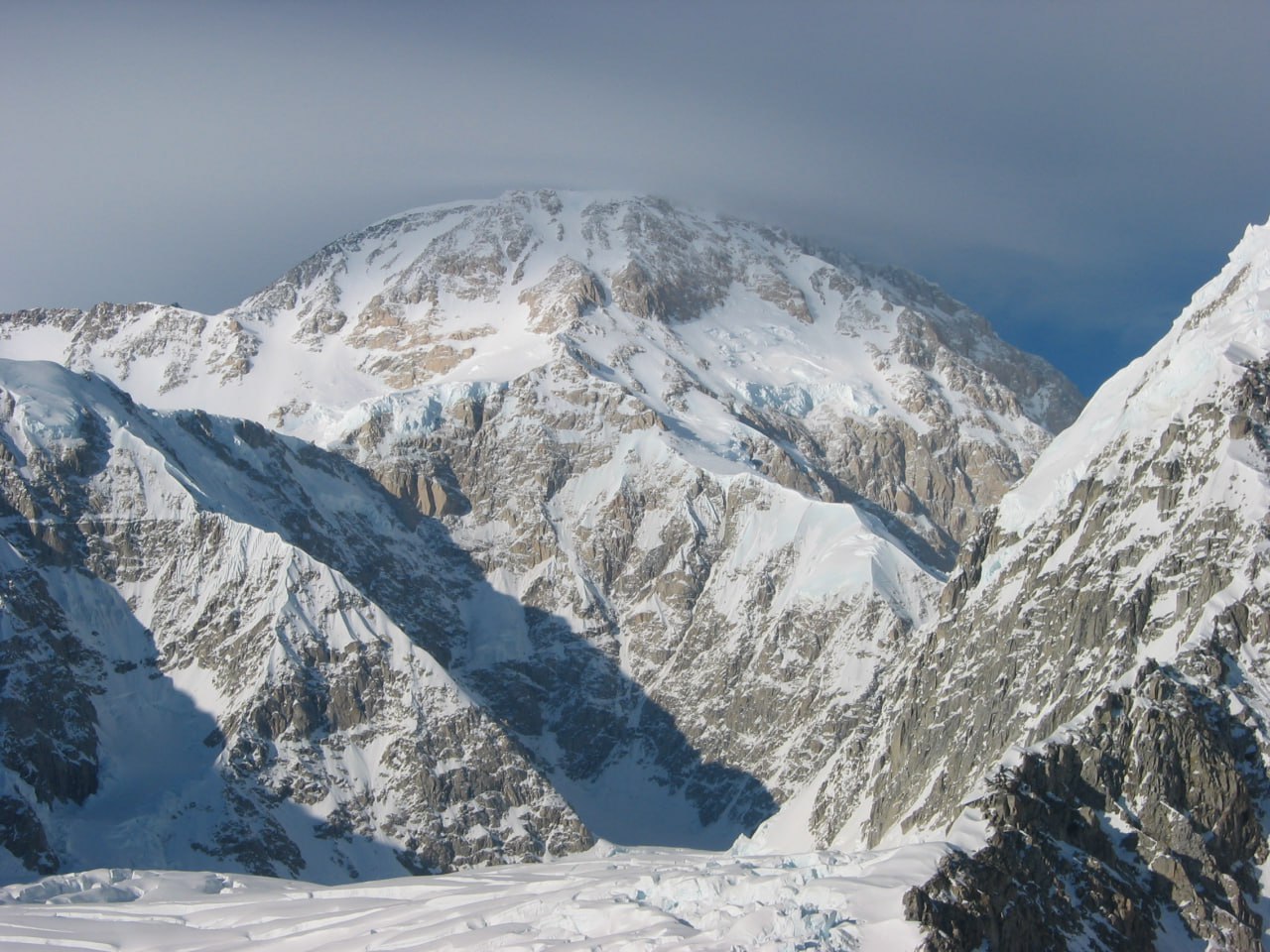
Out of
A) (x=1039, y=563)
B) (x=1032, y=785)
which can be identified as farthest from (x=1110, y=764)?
(x=1039, y=563)

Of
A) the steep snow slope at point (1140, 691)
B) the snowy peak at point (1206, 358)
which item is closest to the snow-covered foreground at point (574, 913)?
the steep snow slope at point (1140, 691)

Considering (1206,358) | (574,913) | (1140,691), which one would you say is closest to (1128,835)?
(1140,691)

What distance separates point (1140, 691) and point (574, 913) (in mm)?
46543

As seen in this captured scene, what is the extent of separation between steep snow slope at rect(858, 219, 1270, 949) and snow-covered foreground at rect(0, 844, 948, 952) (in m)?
7.16

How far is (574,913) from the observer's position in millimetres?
140750

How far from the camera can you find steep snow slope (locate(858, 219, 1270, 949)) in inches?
4697

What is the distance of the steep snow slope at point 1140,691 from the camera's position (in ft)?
391

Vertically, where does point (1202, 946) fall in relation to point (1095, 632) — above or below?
below

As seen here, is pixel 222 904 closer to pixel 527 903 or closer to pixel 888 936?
pixel 527 903

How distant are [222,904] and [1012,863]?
10658 cm

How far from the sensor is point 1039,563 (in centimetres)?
19625

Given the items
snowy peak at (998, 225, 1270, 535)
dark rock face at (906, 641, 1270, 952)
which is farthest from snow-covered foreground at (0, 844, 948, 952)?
snowy peak at (998, 225, 1270, 535)

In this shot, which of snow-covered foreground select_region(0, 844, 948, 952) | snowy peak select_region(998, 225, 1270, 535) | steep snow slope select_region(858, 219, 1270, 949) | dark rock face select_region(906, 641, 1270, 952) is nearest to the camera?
dark rock face select_region(906, 641, 1270, 952)

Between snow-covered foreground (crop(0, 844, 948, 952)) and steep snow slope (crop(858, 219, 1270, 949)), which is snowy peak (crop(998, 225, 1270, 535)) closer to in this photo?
steep snow slope (crop(858, 219, 1270, 949))
